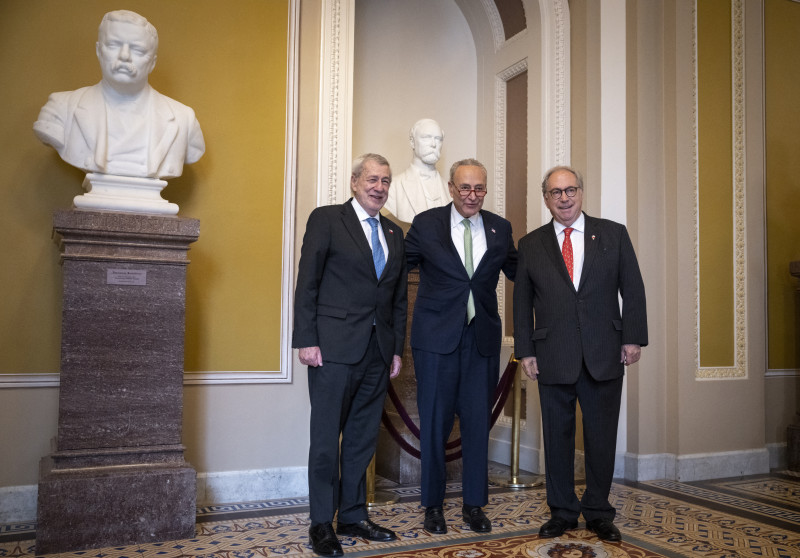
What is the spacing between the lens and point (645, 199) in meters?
5.32

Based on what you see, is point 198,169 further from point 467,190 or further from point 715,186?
point 715,186

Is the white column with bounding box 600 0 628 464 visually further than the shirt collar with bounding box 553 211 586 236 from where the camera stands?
Yes

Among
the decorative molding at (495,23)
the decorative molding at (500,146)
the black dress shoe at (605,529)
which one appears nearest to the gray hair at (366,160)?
the black dress shoe at (605,529)

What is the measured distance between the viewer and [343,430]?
359 centimetres

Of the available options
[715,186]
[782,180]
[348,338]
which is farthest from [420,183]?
[782,180]

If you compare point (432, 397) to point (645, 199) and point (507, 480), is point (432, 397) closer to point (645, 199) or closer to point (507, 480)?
point (507, 480)

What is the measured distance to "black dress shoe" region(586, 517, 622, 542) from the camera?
356cm

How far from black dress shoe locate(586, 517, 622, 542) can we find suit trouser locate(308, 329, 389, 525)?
1128mm

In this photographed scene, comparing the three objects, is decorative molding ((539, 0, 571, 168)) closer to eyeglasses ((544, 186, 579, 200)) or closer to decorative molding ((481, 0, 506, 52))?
decorative molding ((481, 0, 506, 52))

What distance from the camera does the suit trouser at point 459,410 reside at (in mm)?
3705

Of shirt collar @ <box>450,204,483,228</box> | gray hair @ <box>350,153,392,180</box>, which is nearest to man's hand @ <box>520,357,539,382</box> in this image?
shirt collar @ <box>450,204,483,228</box>

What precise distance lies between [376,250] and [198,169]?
1.54m

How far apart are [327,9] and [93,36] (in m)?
1.43

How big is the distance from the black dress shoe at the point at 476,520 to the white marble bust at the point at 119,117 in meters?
2.34
